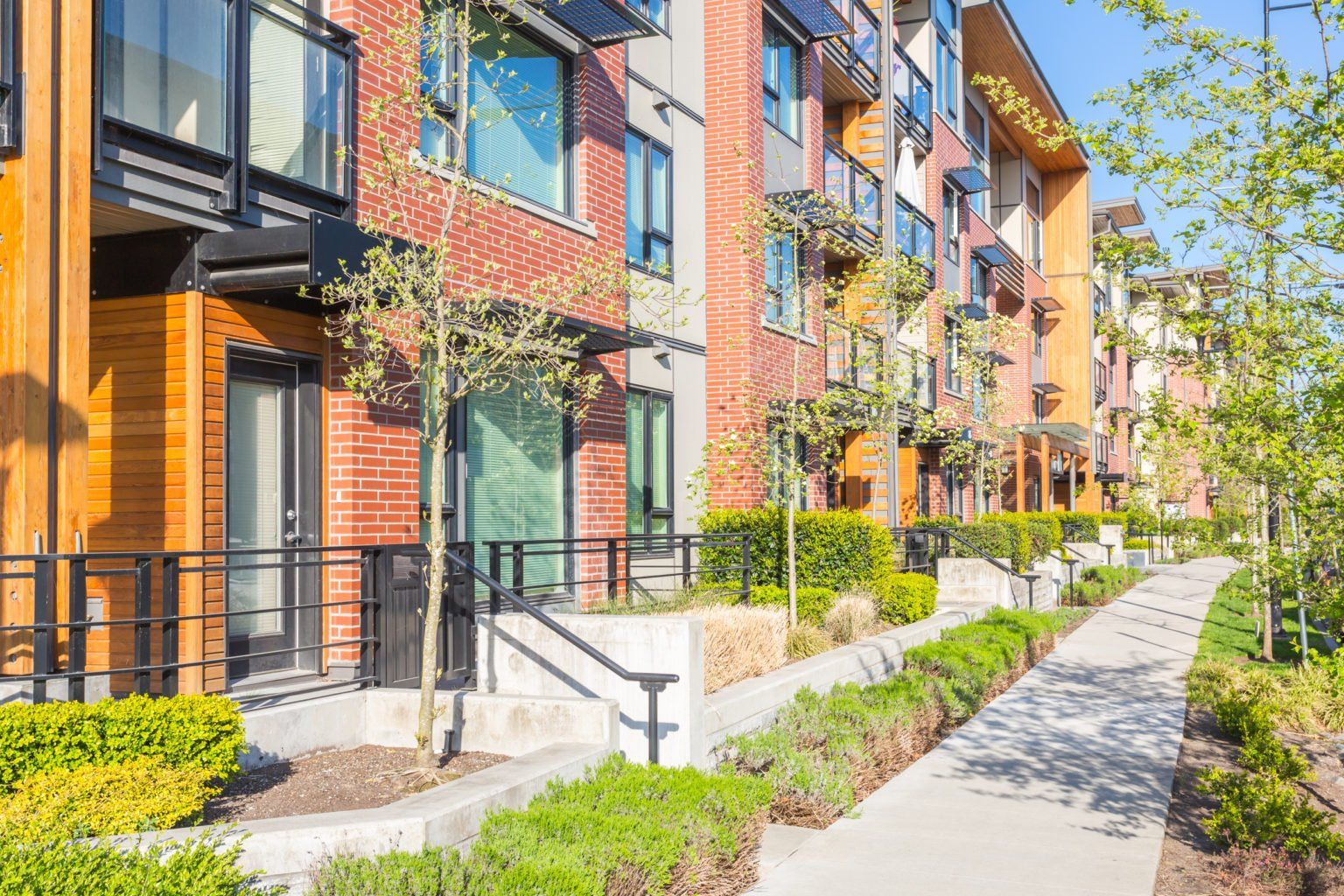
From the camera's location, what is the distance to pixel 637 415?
15578mm

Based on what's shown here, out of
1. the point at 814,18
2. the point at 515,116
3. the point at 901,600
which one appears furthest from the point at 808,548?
the point at 814,18

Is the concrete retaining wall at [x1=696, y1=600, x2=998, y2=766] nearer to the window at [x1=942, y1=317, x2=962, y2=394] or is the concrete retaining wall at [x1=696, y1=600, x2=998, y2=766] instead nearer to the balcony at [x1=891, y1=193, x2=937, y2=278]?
the balcony at [x1=891, y1=193, x2=937, y2=278]

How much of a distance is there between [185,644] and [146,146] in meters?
3.28

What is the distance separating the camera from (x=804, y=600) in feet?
44.9

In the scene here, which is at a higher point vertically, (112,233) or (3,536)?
(112,233)

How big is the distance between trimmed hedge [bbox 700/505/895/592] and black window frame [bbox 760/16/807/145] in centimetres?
659

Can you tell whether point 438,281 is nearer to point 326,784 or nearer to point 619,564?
point 326,784

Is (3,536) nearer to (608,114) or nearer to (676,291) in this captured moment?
(608,114)

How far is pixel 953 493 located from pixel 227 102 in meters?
24.0

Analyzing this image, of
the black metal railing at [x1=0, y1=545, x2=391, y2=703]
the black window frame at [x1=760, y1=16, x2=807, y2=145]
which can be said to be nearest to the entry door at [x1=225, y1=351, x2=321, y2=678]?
the black metal railing at [x1=0, y1=545, x2=391, y2=703]

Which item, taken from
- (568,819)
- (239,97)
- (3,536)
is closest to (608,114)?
(239,97)

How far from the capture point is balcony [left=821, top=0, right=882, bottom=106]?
21.7m

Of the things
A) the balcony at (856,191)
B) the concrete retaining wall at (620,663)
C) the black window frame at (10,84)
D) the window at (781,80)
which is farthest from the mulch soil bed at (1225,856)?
the window at (781,80)

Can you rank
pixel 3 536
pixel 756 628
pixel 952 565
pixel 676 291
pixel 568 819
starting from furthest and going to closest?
1. pixel 952 565
2. pixel 676 291
3. pixel 756 628
4. pixel 3 536
5. pixel 568 819
